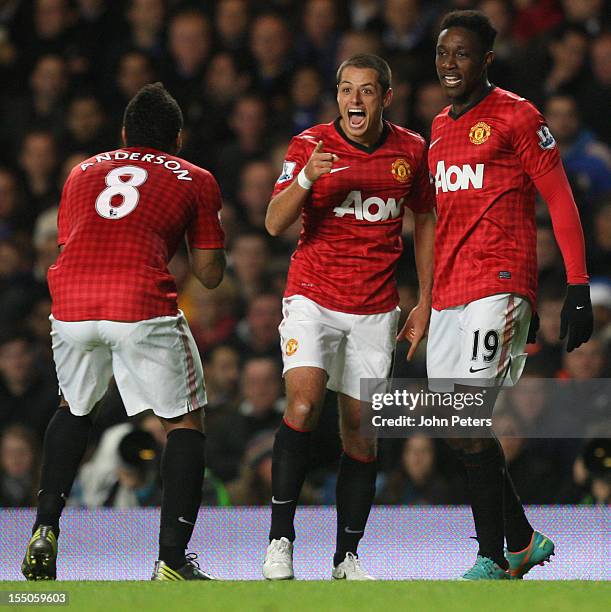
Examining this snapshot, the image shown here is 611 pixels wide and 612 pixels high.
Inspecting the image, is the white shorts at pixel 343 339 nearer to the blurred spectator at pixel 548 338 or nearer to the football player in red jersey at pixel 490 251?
the football player in red jersey at pixel 490 251

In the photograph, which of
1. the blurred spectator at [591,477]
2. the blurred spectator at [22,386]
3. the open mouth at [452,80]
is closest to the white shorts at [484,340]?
the open mouth at [452,80]

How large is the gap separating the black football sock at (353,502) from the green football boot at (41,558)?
101cm

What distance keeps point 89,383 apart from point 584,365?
11.0 feet

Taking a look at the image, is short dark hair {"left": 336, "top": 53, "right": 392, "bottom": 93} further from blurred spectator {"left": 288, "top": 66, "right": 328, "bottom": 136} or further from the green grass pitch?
blurred spectator {"left": 288, "top": 66, "right": 328, "bottom": 136}

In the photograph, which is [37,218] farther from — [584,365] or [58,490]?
[58,490]

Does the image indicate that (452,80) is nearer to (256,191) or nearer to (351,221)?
(351,221)

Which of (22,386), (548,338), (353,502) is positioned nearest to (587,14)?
(548,338)

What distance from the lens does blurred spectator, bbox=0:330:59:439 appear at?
25.6ft

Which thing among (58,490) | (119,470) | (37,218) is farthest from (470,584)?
(37,218)

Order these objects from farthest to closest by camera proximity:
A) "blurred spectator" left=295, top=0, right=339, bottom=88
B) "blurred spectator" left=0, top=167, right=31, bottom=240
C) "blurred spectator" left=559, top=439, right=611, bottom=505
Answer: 1. "blurred spectator" left=295, top=0, right=339, bottom=88
2. "blurred spectator" left=0, top=167, right=31, bottom=240
3. "blurred spectator" left=559, top=439, right=611, bottom=505

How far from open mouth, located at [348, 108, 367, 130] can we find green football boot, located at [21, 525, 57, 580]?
1.77m

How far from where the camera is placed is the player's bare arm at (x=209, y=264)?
4797 millimetres

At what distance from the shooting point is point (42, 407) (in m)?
7.78

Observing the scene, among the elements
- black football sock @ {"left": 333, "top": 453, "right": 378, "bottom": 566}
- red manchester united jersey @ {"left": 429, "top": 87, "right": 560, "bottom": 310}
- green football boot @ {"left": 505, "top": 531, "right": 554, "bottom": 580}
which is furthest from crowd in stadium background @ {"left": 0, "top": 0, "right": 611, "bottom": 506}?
red manchester united jersey @ {"left": 429, "top": 87, "right": 560, "bottom": 310}
